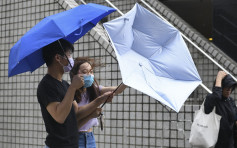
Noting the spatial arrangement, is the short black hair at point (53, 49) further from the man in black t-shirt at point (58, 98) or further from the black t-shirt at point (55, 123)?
the black t-shirt at point (55, 123)

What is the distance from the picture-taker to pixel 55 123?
2863 millimetres

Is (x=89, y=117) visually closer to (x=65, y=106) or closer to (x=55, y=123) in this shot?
(x=55, y=123)

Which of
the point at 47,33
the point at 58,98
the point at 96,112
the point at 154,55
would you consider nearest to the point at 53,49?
the point at 47,33

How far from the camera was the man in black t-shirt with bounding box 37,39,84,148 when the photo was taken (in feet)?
8.96

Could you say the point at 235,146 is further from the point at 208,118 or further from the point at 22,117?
the point at 22,117

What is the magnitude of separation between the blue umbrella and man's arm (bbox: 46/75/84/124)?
1.31ft

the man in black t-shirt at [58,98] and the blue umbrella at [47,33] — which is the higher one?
the blue umbrella at [47,33]

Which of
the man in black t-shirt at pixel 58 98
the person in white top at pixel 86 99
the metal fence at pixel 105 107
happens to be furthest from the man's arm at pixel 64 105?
the metal fence at pixel 105 107

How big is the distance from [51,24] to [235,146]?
9.11ft

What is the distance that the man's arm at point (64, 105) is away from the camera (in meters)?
2.71

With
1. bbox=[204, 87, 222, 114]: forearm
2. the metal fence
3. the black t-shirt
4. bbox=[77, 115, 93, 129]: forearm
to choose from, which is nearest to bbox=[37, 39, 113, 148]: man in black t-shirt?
the black t-shirt

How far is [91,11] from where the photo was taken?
318 centimetres

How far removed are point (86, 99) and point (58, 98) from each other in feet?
2.51

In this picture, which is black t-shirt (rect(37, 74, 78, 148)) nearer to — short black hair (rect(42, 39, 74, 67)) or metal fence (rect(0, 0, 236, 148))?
short black hair (rect(42, 39, 74, 67))
